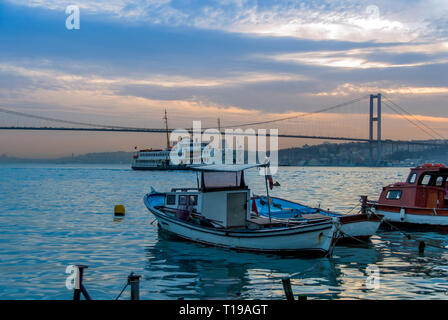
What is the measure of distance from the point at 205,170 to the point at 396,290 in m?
7.01

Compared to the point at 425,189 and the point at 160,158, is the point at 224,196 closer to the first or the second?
the point at 425,189

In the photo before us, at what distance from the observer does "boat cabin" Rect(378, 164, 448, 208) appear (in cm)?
1938

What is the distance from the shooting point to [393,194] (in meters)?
20.2

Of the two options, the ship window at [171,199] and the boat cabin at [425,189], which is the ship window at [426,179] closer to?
the boat cabin at [425,189]

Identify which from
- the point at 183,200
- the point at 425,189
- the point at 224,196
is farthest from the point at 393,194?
the point at 183,200

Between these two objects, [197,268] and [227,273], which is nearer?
[227,273]

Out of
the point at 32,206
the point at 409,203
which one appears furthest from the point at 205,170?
the point at 32,206

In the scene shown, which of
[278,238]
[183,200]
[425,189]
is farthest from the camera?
[425,189]

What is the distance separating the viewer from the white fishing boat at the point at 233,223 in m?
12.7

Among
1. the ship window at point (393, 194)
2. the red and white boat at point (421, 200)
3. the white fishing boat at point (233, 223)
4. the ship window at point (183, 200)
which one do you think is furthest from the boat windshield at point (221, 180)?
the ship window at point (393, 194)

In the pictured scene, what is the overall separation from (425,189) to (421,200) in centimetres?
50

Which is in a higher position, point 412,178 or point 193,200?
point 412,178

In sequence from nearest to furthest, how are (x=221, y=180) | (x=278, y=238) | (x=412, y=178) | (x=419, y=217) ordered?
(x=278, y=238), (x=221, y=180), (x=419, y=217), (x=412, y=178)
